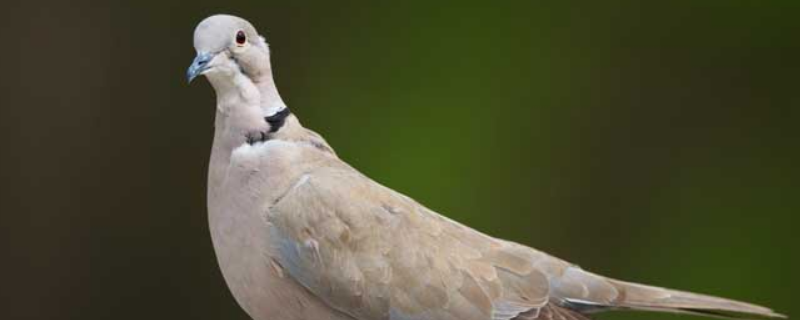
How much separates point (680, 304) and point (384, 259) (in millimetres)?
536

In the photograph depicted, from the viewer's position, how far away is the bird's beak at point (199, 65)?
6.05 feet

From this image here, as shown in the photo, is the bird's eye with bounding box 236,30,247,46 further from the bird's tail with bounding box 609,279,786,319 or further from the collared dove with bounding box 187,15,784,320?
the bird's tail with bounding box 609,279,786,319

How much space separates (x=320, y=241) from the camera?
6.63 feet


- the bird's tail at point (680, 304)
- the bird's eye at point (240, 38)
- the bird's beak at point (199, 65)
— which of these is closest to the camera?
the bird's beak at point (199, 65)

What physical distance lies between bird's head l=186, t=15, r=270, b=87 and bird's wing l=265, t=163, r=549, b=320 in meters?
0.21

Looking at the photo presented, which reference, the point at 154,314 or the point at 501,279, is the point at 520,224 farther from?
the point at 501,279

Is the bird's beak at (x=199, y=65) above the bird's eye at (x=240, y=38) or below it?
below

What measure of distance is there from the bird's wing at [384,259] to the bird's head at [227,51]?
0.21 metres

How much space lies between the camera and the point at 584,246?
373 cm

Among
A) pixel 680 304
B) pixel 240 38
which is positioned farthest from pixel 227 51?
pixel 680 304

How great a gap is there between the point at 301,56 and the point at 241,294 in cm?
173

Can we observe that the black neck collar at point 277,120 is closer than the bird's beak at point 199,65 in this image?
No

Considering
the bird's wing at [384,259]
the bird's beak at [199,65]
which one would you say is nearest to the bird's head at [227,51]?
the bird's beak at [199,65]

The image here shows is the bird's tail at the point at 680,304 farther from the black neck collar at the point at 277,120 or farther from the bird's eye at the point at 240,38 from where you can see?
the bird's eye at the point at 240,38
